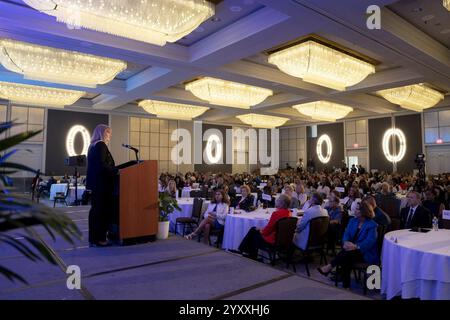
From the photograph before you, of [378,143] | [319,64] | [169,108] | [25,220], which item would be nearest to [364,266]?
[25,220]

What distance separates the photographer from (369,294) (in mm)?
3930

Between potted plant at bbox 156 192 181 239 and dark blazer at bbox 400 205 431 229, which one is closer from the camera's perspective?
potted plant at bbox 156 192 181 239

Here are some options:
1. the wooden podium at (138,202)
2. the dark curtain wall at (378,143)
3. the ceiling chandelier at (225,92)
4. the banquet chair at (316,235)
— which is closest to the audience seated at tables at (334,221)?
the banquet chair at (316,235)

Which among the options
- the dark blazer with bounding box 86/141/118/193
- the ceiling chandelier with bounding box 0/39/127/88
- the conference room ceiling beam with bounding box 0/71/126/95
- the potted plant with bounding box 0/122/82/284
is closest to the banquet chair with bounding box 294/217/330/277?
the dark blazer with bounding box 86/141/118/193

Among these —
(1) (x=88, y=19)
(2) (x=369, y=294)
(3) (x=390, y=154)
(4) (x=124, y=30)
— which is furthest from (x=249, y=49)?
(3) (x=390, y=154)

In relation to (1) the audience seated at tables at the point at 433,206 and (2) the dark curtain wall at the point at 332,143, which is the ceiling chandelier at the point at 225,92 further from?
(2) the dark curtain wall at the point at 332,143

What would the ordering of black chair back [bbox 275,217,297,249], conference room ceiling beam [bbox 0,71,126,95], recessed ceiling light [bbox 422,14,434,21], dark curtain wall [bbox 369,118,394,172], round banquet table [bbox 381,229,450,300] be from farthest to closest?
1. dark curtain wall [bbox 369,118,394,172]
2. conference room ceiling beam [bbox 0,71,126,95]
3. recessed ceiling light [bbox 422,14,434,21]
4. black chair back [bbox 275,217,297,249]
5. round banquet table [bbox 381,229,450,300]

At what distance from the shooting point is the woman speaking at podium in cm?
311

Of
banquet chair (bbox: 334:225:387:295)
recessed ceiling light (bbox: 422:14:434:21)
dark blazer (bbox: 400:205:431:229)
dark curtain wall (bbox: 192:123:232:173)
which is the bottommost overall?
banquet chair (bbox: 334:225:387:295)

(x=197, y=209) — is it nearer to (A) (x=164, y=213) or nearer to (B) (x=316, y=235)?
(B) (x=316, y=235)

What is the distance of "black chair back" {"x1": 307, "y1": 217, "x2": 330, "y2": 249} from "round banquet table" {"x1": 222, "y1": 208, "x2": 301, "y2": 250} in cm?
82

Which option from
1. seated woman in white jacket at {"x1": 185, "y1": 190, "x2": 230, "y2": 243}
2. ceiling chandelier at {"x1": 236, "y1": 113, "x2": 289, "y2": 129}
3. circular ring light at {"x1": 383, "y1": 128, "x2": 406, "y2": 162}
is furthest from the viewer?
circular ring light at {"x1": 383, "y1": 128, "x2": 406, "y2": 162}

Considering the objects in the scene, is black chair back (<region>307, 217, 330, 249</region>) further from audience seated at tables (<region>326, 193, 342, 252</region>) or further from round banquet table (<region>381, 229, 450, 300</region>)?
round banquet table (<region>381, 229, 450, 300</region>)

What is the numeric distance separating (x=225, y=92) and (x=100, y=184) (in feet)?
25.1
